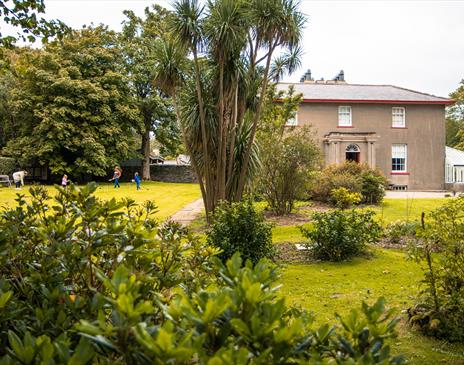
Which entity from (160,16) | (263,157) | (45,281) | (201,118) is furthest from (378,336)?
(160,16)

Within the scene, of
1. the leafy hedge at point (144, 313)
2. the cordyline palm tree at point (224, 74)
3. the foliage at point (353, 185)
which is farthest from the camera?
the foliage at point (353, 185)

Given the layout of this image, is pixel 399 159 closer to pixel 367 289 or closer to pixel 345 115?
pixel 345 115

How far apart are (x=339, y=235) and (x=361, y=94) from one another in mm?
25333

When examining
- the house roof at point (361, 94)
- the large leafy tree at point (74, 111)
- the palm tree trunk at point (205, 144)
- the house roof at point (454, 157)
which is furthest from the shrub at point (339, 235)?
the house roof at point (454, 157)

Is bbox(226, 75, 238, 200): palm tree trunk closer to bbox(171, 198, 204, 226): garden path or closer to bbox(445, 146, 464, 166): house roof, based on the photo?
bbox(171, 198, 204, 226): garden path

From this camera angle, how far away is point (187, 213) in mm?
15891

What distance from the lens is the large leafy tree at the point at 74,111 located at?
29281 millimetres

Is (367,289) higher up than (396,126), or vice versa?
(396,126)

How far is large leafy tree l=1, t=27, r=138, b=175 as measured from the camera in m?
29.3

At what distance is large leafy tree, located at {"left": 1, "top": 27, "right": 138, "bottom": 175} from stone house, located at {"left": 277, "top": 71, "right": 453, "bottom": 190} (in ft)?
44.4

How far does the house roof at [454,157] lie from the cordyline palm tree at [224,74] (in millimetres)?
22533

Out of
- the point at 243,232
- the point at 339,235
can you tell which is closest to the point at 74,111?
the point at 243,232

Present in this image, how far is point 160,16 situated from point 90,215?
38.2 m

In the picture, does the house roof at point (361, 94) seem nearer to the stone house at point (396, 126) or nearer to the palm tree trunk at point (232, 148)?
the stone house at point (396, 126)
